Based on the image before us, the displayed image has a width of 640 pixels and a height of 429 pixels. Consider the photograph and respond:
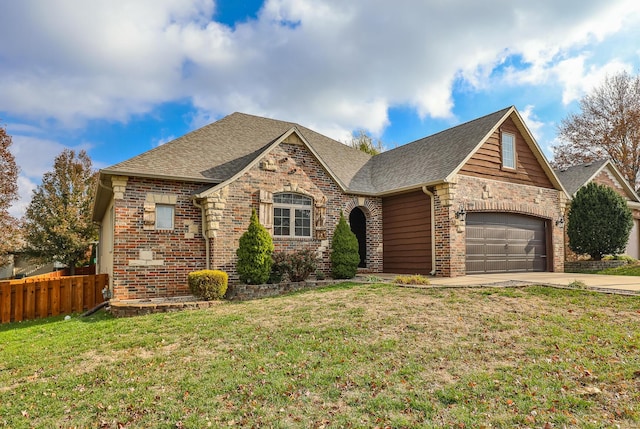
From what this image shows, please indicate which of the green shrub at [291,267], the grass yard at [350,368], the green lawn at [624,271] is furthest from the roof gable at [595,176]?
A: the green shrub at [291,267]

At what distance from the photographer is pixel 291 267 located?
11688 mm

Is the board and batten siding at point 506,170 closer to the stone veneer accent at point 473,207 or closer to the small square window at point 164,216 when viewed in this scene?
the stone veneer accent at point 473,207

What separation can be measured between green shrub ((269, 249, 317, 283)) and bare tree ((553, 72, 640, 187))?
2715 centimetres

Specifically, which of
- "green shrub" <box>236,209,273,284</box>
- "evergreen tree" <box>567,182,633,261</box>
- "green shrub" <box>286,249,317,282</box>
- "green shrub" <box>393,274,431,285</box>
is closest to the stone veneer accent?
A: "evergreen tree" <box>567,182,633,261</box>

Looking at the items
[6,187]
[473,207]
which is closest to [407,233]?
[473,207]

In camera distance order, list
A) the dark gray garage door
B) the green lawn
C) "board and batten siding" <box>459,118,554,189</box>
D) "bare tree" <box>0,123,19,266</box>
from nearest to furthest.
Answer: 1. the dark gray garage door
2. "board and batten siding" <box>459,118,554,189</box>
3. the green lawn
4. "bare tree" <box>0,123,19,266</box>

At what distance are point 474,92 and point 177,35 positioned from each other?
9195mm

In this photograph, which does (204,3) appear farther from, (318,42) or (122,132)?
(122,132)

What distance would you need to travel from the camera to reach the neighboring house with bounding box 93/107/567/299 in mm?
11281

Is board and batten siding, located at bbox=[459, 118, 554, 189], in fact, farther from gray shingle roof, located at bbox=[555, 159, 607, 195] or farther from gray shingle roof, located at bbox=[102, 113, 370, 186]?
gray shingle roof, located at bbox=[555, 159, 607, 195]

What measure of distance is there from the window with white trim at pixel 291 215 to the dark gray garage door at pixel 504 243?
536 cm

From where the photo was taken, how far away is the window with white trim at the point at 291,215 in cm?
1278

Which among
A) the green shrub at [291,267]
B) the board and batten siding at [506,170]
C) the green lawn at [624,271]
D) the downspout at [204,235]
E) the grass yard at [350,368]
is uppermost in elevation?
the board and batten siding at [506,170]

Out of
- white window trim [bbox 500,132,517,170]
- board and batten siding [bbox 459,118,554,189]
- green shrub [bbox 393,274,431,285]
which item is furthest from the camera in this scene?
white window trim [bbox 500,132,517,170]
